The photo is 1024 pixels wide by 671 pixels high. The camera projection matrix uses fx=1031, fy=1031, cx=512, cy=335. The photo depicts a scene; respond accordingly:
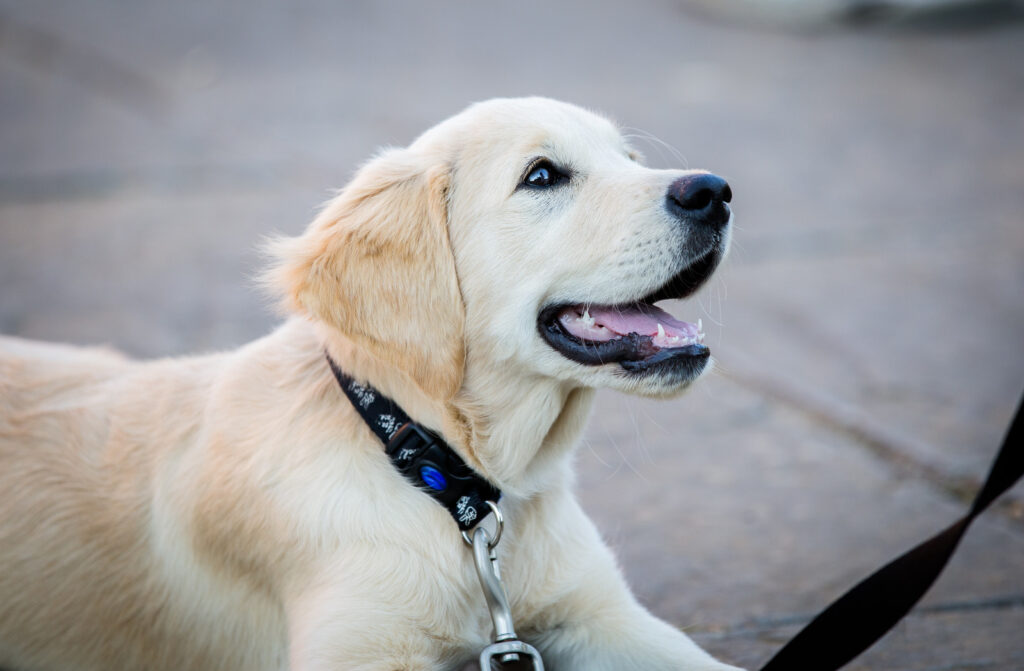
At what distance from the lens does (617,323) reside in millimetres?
2531

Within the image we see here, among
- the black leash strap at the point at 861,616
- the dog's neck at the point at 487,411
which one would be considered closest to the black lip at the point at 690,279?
the dog's neck at the point at 487,411

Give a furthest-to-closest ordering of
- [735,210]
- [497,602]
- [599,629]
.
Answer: [735,210] < [599,629] < [497,602]

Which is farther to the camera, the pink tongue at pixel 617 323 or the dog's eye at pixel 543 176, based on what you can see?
the dog's eye at pixel 543 176

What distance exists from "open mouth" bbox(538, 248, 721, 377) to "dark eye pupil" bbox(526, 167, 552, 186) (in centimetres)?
34

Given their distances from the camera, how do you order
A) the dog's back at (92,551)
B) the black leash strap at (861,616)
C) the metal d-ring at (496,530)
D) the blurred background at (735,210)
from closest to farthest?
the black leash strap at (861,616), the metal d-ring at (496,530), the dog's back at (92,551), the blurred background at (735,210)

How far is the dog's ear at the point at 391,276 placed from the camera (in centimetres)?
243

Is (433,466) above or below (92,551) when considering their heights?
above

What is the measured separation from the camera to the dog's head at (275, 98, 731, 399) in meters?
2.46

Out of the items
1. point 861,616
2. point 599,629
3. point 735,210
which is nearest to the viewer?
point 861,616

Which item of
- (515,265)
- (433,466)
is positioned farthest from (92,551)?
(515,265)

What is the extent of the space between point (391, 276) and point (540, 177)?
48cm

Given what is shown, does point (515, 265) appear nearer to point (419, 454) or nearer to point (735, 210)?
point (419, 454)

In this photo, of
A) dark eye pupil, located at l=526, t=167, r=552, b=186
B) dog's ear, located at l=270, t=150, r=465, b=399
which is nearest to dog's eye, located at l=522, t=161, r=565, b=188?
dark eye pupil, located at l=526, t=167, r=552, b=186

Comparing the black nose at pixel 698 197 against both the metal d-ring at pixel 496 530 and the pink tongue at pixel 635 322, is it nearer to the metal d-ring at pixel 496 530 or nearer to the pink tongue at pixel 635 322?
the pink tongue at pixel 635 322
